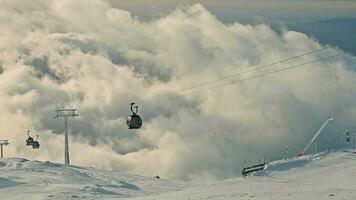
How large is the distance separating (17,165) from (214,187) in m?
30.6

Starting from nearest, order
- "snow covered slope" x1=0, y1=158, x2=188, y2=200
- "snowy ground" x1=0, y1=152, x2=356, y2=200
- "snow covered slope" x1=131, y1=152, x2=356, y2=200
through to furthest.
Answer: "snow covered slope" x1=131, y1=152, x2=356, y2=200, "snowy ground" x1=0, y1=152, x2=356, y2=200, "snow covered slope" x1=0, y1=158, x2=188, y2=200

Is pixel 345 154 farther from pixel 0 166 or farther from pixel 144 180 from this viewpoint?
pixel 0 166

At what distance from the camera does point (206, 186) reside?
3928 cm

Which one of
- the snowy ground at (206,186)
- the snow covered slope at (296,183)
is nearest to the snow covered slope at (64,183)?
the snowy ground at (206,186)

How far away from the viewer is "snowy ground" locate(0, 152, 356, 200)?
33188mm

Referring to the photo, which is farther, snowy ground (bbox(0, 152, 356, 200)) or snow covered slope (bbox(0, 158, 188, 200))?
snow covered slope (bbox(0, 158, 188, 200))

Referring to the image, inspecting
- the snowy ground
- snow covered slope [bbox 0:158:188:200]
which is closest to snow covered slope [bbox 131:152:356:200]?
the snowy ground

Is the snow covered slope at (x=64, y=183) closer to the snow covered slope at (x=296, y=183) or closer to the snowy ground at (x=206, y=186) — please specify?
the snowy ground at (x=206, y=186)

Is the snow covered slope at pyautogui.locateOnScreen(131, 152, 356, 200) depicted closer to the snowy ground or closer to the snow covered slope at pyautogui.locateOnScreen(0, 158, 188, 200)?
the snowy ground

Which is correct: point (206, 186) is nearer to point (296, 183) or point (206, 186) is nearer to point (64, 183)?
point (296, 183)

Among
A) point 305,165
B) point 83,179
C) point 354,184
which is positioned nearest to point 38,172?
point 83,179

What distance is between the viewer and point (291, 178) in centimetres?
4216

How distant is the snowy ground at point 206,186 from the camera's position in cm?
3319

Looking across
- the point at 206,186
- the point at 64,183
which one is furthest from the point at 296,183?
the point at 64,183
